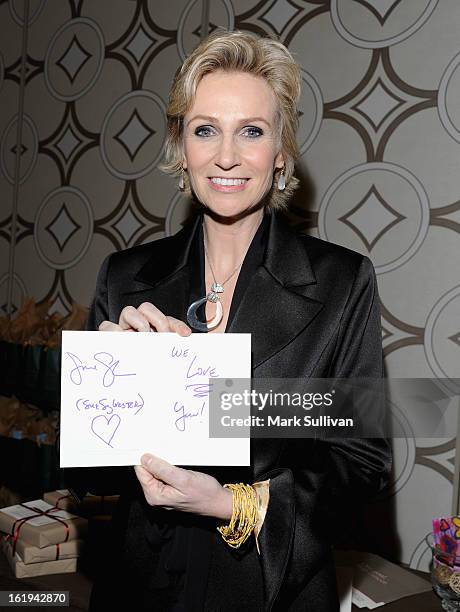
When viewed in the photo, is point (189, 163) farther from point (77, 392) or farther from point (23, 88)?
point (23, 88)

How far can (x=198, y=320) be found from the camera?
115cm

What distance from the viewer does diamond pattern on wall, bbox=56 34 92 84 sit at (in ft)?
7.14

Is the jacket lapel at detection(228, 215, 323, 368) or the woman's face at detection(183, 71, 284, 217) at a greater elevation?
the woman's face at detection(183, 71, 284, 217)

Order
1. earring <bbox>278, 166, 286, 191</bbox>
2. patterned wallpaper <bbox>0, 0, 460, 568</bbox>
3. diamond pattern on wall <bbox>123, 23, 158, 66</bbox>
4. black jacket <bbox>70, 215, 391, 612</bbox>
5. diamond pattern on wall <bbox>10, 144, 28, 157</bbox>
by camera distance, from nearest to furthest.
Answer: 1. black jacket <bbox>70, 215, 391, 612</bbox>
2. earring <bbox>278, 166, 286, 191</bbox>
3. patterned wallpaper <bbox>0, 0, 460, 568</bbox>
4. diamond pattern on wall <bbox>123, 23, 158, 66</bbox>
5. diamond pattern on wall <bbox>10, 144, 28, 157</bbox>

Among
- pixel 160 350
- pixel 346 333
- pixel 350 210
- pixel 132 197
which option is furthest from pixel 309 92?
pixel 160 350

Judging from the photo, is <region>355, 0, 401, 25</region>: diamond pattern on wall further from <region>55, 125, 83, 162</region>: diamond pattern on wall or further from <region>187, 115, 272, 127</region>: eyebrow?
<region>55, 125, 83, 162</region>: diamond pattern on wall

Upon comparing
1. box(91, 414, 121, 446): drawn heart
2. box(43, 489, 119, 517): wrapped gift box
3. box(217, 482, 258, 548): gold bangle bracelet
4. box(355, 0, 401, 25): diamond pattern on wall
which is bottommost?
box(43, 489, 119, 517): wrapped gift box

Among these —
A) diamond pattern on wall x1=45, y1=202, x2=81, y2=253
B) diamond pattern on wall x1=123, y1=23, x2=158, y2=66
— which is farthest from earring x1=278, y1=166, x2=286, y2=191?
diamond pattern on wall x1=45, y1=202, x2=81, y2=253

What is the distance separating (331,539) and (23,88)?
1.93m

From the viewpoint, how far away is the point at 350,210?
166cm

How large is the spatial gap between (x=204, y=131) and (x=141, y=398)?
0.48 m

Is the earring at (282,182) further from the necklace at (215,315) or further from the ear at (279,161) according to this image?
the necklace at (215,315)

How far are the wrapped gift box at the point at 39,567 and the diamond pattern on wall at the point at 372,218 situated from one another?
101 cm
